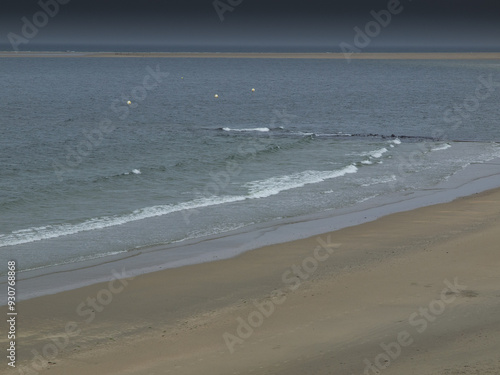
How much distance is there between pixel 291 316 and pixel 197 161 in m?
18.6

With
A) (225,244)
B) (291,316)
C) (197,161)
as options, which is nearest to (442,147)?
(197,161)

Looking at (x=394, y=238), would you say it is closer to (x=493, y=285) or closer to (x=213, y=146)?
(x=493, y=285)

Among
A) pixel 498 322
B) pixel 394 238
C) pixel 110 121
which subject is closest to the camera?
pixel 498 322

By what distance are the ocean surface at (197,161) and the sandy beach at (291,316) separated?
330cm

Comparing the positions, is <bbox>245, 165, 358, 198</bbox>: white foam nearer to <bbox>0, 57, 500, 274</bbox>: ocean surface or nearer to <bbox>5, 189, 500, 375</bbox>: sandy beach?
<bbox>0, 57, 500, 274</bbox>: ocean surface

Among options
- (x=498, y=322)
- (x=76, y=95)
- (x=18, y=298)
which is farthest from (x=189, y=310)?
(x=76, y=95)

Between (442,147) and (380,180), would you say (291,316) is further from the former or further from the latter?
(442,147)

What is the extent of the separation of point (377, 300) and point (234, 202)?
10.3 meters

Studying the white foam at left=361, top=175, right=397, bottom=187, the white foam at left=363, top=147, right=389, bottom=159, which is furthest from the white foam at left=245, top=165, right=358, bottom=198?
the white foam at left=363, top=147, right=389, bottom=159

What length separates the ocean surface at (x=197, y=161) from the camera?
19.9 meters

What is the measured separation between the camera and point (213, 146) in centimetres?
3522

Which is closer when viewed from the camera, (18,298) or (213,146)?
(18,298)

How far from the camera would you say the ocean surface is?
19875 mm

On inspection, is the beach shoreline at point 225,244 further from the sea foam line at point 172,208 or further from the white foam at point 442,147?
the white foam at point 442,147
